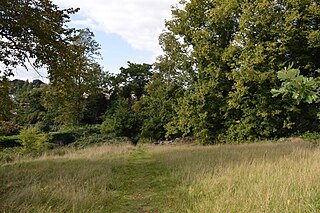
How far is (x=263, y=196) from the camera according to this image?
4961 millimetres

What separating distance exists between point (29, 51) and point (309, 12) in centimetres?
1839

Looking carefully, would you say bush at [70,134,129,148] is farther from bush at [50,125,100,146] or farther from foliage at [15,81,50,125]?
foliage at [15,81,50,125]

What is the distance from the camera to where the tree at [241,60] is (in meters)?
19.0

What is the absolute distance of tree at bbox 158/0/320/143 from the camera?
18984mm

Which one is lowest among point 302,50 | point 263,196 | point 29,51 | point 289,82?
point 263,196

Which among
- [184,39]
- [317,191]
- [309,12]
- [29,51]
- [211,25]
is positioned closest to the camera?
[317,191]

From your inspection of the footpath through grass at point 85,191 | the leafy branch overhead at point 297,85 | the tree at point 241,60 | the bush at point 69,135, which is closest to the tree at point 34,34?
the footpath through grass at point 85,191

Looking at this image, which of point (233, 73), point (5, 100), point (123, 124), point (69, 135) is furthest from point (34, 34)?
point (123, 124)

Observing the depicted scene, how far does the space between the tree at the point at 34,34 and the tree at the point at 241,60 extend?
43.8ft

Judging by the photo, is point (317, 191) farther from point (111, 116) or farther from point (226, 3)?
point (111, 116)

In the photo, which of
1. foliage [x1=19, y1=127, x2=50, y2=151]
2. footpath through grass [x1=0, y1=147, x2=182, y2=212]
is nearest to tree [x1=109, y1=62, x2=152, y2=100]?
foliage [x1=19, y1=127, x2=50, y2=151]

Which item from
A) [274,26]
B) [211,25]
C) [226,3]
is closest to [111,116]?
[211,25]

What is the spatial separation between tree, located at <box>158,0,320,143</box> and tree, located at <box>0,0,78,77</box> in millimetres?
13338

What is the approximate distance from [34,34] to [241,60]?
15.0 m
